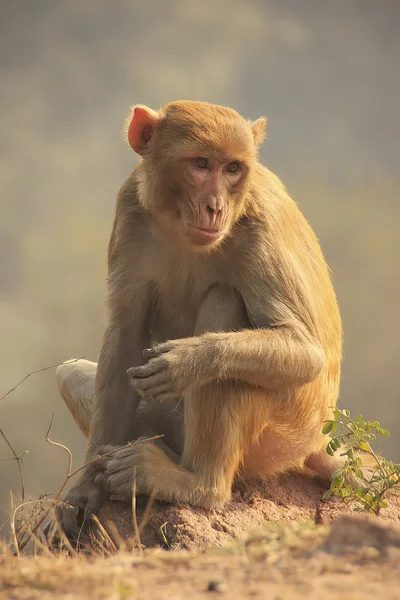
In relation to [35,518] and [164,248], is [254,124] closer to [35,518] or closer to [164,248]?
[164,248]

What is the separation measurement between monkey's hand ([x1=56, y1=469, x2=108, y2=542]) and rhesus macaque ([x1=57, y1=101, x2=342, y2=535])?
13 millimetres

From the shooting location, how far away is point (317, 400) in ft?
24.3

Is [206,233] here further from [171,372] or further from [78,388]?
[78,388]

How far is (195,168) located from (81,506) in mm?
2969

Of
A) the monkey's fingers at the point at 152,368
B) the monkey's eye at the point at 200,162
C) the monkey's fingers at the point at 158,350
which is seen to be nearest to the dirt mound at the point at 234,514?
the monkey's fingers at the point at 152,368

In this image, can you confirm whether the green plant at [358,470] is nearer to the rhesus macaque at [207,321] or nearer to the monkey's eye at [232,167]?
the rhesus macaque at [207,321]

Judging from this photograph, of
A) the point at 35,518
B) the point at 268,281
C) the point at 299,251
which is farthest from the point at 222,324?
the point at 35,518

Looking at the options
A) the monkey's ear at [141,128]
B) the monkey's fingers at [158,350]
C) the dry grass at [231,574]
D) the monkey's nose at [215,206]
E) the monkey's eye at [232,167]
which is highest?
the monkey's ear at [141,128]

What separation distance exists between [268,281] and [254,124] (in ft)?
4.67

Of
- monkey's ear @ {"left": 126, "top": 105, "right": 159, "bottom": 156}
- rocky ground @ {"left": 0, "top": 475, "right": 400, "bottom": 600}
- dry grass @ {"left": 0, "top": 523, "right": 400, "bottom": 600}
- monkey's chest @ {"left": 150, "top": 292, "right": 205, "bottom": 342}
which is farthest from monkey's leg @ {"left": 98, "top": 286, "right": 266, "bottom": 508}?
dry grass @ {"left": 0, "top": 523, "right": 400, "bottom": 600}

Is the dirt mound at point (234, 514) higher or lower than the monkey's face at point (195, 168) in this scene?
lower

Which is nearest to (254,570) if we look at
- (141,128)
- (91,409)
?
(141,128)

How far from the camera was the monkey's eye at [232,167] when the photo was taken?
675 centimetres

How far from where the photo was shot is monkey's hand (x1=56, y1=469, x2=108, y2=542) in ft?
23.2
